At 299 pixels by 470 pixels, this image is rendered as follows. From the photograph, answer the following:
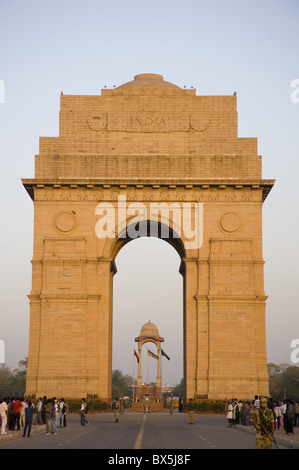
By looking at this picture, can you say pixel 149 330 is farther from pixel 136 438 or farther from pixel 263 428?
pixel 263 428

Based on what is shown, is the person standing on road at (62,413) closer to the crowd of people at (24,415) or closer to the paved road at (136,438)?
the crowd of people at (24,415)

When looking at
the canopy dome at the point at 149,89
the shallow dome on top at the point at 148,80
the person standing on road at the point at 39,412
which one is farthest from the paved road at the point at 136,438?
the shallow dome on top at the point at 148,80

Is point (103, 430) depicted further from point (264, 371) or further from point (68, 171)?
point (68, 171)

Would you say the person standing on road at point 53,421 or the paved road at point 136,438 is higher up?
the person standing on road at point 53,421

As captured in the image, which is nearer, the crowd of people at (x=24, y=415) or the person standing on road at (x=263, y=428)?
the person standing on road at (x=263, y=428)

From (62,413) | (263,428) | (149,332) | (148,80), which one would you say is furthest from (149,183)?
(149,332)

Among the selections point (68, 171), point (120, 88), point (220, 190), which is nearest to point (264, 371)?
point (220, 190)

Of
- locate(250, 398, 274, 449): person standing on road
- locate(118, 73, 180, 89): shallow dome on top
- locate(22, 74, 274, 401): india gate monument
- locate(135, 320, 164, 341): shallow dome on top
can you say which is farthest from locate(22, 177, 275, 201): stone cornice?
locate(135, 320, 164, 341): shallow dome on top

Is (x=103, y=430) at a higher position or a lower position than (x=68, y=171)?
lower
